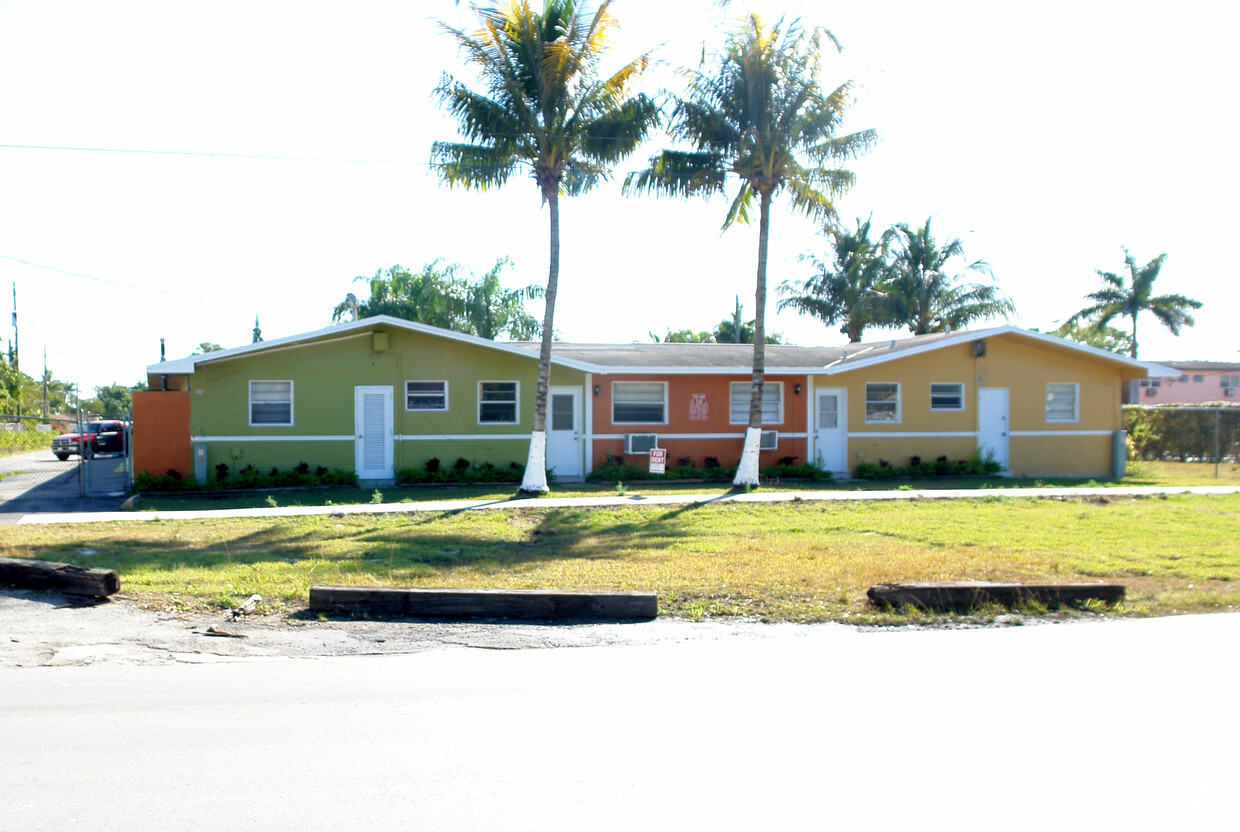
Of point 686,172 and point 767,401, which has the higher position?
point 686,172

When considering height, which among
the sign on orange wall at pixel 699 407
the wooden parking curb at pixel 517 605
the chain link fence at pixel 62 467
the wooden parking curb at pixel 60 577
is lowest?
the wooden parking curb at pixel 517 605

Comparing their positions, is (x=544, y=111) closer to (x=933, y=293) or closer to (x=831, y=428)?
(x=831, y=428)

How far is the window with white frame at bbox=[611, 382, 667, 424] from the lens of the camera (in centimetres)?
2303

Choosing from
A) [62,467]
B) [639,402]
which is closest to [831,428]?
[639,402]

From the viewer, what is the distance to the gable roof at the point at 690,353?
2038 centimetres

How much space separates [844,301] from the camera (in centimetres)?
4194

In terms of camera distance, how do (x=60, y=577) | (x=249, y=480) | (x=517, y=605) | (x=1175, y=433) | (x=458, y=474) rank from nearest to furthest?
(x=517, y=605) → (x=60, y=577) → (x=249, y=480) → (x=458, y=474) → (x=1175, y=433)

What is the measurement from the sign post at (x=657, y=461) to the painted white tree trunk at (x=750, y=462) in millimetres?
1897

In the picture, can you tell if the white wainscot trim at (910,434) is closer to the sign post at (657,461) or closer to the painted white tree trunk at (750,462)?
the painted white tree trunk at (750,462)

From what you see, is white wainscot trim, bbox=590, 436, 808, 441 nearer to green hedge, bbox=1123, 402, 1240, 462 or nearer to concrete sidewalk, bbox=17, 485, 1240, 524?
concrete sidewalk, bbox=17, 485, 1240, 524

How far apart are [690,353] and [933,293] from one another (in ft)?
66.2

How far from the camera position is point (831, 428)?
24.0 metres

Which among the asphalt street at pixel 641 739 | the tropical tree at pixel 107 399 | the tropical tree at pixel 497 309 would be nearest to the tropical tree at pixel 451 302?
the tropical tree at pixel 497 309

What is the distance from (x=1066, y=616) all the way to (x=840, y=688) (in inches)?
139
